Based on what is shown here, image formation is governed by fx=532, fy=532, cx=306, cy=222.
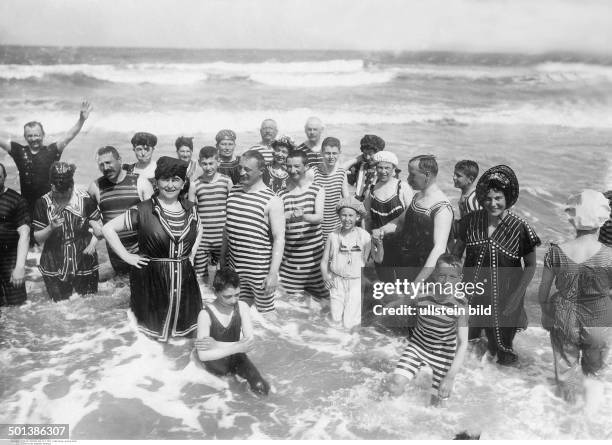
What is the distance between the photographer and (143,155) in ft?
15.7

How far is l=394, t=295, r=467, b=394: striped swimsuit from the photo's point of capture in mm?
3334

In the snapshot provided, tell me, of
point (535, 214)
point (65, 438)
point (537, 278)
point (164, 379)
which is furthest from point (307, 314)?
point (535, 214)

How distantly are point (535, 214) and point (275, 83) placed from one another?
6.70m

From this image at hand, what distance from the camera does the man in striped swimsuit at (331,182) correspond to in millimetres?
4980

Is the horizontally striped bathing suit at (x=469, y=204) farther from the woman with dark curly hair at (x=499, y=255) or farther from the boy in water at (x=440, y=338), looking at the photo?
the boy in water at (x=440, y=338)

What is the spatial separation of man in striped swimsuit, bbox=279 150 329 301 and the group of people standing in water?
1 cm

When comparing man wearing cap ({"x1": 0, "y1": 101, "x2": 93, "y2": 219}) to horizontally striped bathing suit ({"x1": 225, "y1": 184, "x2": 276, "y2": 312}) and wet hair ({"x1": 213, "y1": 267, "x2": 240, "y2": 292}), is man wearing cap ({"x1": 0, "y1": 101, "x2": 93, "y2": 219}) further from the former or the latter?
wet hair ({"x1": 213, "y1": 267, "x2": 240, "y2": 292})

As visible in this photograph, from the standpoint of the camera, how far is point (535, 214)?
673 centimetres

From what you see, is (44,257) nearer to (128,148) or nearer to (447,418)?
(447,418)

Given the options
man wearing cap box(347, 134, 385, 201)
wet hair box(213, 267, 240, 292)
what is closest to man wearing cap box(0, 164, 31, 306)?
wet hair box(213, 267, 240, 292)

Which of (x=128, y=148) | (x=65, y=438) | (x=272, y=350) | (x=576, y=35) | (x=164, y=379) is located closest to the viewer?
(x=65, y=438)

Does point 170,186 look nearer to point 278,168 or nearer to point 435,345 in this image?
point 278,168

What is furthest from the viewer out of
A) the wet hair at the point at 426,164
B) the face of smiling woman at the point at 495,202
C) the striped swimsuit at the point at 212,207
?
the striped swimsuit at the point at 212,207

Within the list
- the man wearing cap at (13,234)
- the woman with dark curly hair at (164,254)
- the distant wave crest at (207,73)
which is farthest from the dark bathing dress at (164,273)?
the distant wave crest at (207,73)
